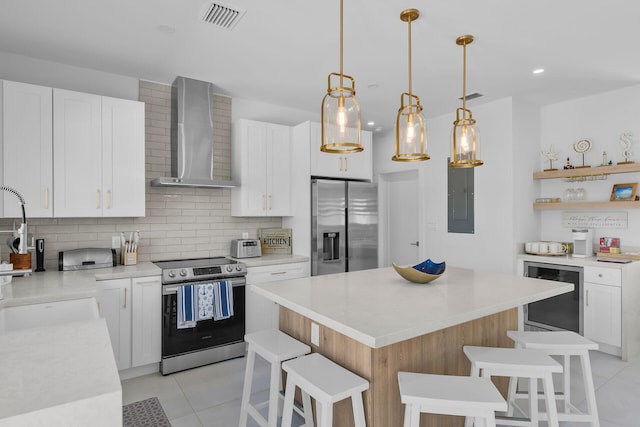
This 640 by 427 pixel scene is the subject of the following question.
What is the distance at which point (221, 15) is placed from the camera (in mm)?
2557

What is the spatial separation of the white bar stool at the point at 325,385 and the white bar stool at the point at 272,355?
0.13 m

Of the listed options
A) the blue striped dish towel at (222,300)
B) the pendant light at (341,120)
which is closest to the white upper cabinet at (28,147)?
the blue striped dish towel at (222,300)

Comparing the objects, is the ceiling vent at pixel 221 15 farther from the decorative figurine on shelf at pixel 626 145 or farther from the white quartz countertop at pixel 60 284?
the decorative figurine on shelf at pixel 626 145

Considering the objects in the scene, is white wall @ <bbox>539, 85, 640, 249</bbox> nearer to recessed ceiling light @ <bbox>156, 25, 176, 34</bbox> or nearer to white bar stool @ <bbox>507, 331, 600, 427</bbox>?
white bar stool @ <bbox>507, 331, 600, 427</bbox>

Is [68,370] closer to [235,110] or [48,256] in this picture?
[48,256]

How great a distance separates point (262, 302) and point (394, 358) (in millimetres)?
2146

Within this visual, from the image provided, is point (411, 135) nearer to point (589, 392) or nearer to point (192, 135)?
point (589, 392)

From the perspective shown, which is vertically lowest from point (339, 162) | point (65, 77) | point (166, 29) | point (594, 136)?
point (339, 162)

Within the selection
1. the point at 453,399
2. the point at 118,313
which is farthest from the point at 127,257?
the point at 453,399

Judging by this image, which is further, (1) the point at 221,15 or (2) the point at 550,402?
(1) the point at 221,15

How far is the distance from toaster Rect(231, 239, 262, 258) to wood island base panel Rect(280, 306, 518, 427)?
1.66m

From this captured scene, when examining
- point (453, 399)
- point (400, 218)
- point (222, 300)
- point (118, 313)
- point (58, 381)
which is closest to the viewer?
point (58, 381)

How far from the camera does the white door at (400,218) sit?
555 cm

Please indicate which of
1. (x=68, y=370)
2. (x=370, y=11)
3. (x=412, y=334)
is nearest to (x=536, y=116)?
(x=370, y=11)
